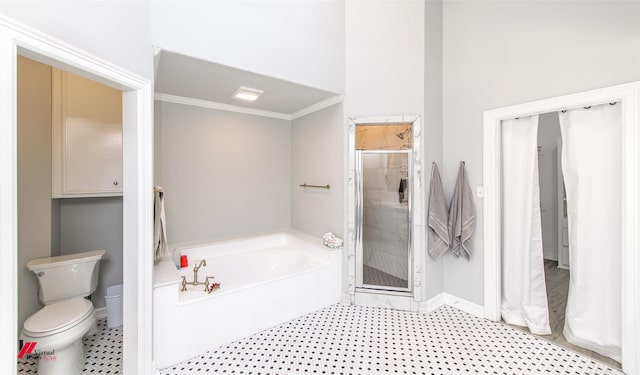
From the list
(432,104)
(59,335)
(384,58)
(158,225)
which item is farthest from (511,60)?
(59,335)

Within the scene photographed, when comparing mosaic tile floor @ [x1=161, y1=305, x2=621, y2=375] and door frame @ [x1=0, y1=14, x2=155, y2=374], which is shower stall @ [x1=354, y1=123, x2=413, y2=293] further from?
door frame @ [x1=0, y1=14, x2=155, y2=374]

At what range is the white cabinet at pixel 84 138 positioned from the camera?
7.12ft

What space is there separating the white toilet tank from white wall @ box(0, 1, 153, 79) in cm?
166

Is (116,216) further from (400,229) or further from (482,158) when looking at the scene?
(482,158)

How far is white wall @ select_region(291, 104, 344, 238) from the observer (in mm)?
2938

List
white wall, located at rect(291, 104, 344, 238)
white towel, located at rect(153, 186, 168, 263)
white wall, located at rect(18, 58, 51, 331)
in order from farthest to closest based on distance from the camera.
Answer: white wall, located at rect(291, 104, 344, 238) < white towel, located at rect(153, 186, 168, 263) < white wall, located at rect(18, 58, 51, 331)

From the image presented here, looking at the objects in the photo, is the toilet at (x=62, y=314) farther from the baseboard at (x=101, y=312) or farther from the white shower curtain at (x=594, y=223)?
the white shower curtain at (x=594, y=223)

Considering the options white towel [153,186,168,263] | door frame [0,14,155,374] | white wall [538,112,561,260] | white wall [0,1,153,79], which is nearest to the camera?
door frame [0,14,155,374]

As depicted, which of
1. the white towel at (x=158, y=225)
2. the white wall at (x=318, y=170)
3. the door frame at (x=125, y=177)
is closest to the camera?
the door frame at (x=125, y=177)

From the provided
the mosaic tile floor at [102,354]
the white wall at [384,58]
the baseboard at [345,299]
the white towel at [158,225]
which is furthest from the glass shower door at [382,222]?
the mosaic tile floor at [102,354]

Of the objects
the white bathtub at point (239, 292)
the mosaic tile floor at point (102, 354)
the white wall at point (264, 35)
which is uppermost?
the white wall at point (264, 35)

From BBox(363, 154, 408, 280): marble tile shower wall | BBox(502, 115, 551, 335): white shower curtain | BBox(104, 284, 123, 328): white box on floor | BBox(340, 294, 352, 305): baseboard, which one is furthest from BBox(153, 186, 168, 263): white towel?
BBox(502, 115, 551, 335): white shower curtain

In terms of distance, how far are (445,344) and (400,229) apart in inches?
42.9

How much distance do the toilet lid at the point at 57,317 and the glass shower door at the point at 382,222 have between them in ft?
7.57
